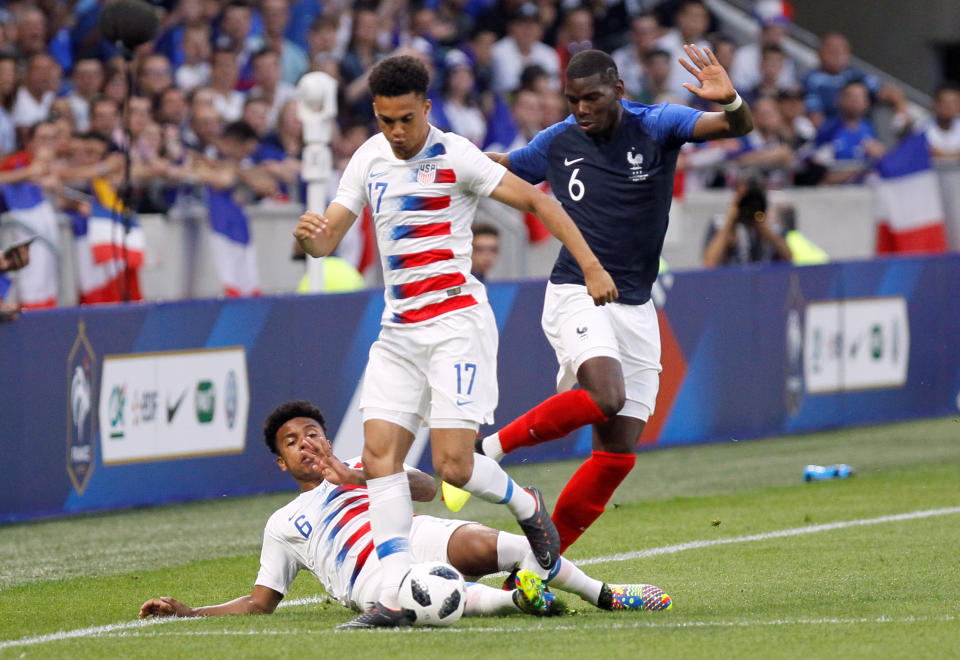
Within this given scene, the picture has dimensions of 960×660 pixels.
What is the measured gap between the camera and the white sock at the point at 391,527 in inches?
254

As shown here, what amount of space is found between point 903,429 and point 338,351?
5.44 meters

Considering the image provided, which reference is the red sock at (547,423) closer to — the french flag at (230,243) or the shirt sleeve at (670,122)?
the shirt sleeve at (670,122)

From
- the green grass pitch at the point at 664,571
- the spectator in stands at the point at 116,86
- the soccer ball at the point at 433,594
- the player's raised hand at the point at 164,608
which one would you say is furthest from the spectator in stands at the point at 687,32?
the soccer ball at the point at 433,594

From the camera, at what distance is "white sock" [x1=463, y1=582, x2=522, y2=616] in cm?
667

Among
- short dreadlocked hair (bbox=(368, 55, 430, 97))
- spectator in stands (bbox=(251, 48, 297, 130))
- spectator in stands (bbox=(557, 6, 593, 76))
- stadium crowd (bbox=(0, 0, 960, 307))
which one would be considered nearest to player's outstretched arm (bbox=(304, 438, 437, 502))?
short dreadlocked hair (bbox=(368, 55, 430, 97))

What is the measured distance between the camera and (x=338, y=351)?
1186 cm

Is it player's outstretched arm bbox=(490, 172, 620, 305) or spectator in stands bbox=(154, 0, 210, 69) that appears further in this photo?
spectator in stands bbox=(154, 0, 210, 69)

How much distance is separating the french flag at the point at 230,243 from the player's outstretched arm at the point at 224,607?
23.3 ft

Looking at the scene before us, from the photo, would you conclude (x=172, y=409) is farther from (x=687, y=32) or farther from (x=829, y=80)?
(x=829, y=80)

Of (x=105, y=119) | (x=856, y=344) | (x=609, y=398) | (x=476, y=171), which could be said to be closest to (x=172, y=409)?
(x=105, y=119)

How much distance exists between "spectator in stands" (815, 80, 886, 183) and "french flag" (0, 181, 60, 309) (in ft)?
27.7

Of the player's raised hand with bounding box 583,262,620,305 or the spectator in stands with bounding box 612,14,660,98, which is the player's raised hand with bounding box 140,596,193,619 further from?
the spectator in stands with bounding box 612,14,660,98

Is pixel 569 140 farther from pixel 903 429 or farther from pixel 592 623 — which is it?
pixel 903 429

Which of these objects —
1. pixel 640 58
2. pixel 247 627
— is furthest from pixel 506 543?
pixel 640 58
